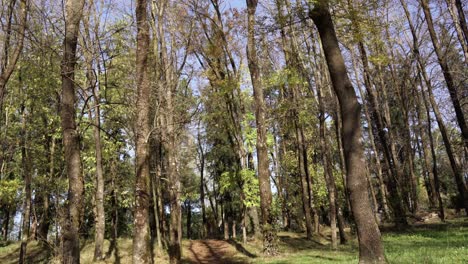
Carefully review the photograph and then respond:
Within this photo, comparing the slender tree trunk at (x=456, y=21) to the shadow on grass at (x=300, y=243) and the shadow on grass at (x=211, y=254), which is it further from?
the shadow on grass at (x=211, y=254)

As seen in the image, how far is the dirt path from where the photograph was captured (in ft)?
64.5

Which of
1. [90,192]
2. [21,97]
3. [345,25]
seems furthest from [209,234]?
[345,25]

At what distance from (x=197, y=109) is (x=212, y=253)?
8.79 m

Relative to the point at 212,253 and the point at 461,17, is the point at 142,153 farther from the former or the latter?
the point at 461,17

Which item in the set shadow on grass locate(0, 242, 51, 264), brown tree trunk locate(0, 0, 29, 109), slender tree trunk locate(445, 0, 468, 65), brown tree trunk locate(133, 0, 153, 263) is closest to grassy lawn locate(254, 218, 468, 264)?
brown tree trunk locate(133, 0, 153, 263)

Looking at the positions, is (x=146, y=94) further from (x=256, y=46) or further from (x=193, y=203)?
(x=193, y=203)

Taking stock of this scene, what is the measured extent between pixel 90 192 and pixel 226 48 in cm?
1371

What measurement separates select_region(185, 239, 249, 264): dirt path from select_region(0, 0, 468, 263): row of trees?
1.66m

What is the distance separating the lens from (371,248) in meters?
7.94

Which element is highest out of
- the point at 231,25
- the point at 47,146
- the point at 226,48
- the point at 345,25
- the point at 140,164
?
the point at 231,25

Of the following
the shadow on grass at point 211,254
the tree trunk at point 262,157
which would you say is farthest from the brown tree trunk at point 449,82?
the shadow on grass at point 211,254

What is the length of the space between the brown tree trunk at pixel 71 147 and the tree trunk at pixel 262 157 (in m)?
7.84

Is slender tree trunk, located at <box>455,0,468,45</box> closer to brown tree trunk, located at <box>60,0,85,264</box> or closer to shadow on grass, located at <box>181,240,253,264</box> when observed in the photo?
shadow on grass, located at <box>181,240,253,264</box>

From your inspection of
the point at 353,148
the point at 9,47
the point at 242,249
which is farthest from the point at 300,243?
the point at 9,47
